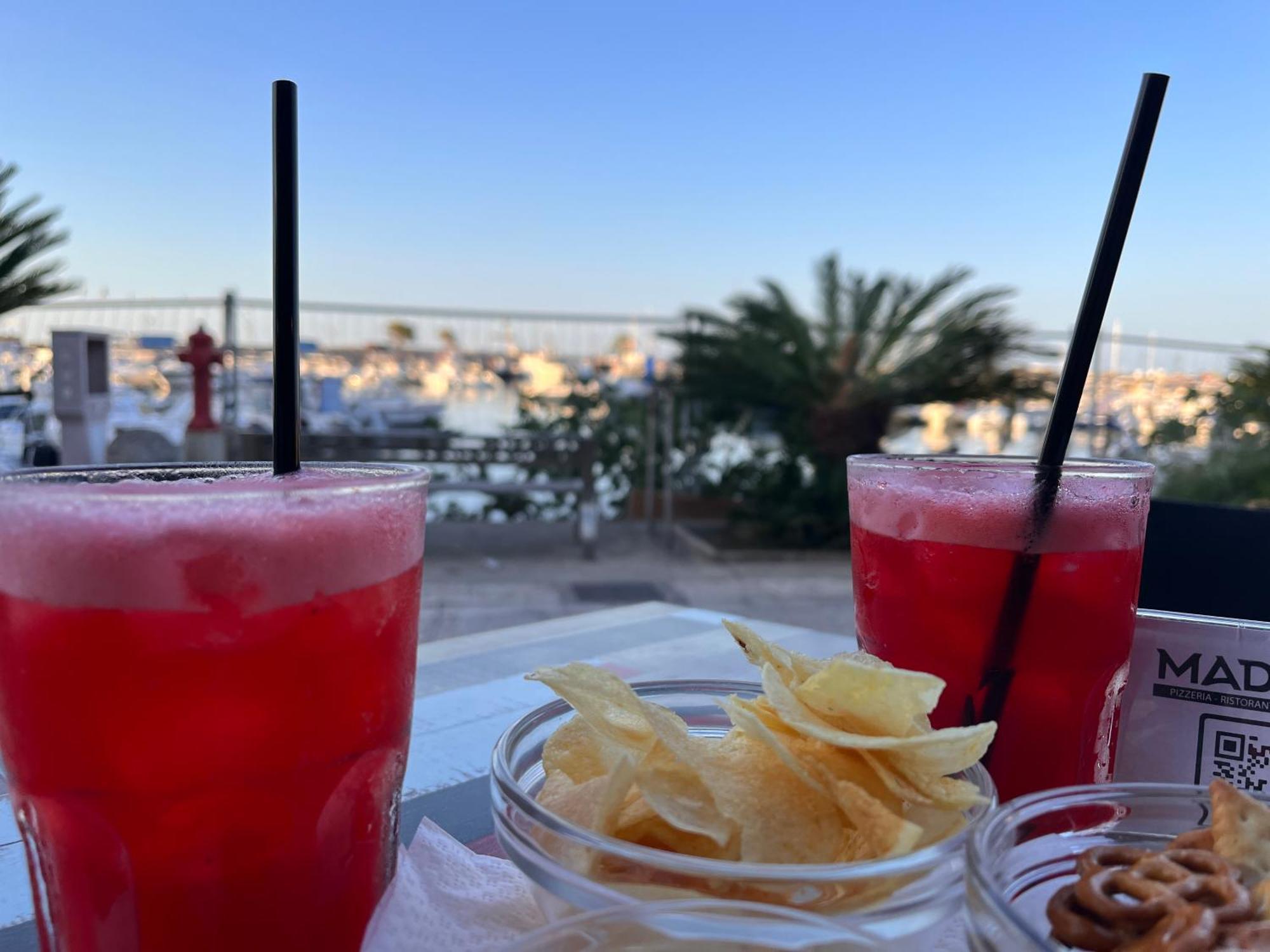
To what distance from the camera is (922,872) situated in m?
0.53

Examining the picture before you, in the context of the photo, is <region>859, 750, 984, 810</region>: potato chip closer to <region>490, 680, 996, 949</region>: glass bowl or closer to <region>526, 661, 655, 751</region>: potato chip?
<region>490, 680, 996, 949</region>: glass bowl

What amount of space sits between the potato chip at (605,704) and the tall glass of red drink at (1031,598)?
0.31 metres

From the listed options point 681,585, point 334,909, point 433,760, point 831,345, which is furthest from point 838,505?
point 334,909

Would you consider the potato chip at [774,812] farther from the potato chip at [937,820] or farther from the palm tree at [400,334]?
the palm tree at [400,334]

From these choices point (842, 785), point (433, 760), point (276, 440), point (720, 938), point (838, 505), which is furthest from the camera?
point (838, 505)

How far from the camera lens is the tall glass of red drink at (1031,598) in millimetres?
839

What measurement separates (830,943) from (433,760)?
0.71m

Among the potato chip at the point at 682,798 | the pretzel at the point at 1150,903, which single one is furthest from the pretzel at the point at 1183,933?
the potato chip at the point at 682,798

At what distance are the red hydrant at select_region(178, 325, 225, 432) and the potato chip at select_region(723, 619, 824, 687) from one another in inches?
251

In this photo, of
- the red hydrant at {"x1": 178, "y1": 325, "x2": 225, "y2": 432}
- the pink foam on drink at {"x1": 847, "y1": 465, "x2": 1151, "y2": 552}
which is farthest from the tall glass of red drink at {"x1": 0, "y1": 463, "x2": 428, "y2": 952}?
the red hydrant at {"x1": 178, "y1": 325, "x2": 225, "y2": 432}

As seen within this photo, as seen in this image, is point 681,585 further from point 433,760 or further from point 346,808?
point 346,808

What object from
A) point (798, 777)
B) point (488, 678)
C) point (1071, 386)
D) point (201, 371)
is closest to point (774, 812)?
point (798, 777)

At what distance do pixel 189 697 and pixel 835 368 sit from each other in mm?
6987

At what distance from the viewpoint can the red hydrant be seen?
6344 millimetres
